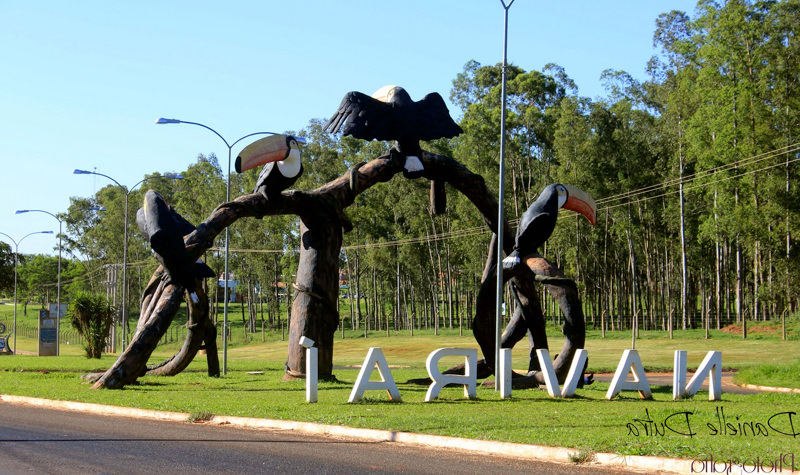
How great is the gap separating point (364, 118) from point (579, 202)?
17.9 feet

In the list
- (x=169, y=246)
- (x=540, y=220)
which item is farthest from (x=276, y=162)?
(x=540, y=220)

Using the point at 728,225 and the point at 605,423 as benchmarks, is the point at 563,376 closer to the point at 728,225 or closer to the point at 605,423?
the point at 605,423

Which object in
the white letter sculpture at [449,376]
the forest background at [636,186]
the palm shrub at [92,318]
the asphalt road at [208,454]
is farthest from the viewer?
the forest background at [636,186]

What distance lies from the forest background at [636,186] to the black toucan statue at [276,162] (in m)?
20.1

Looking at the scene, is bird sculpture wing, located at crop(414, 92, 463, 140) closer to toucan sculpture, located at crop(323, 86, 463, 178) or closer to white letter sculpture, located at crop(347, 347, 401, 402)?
toucan sculpture, located at crop(323, 86, 463, 178)

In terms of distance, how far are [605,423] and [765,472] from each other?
3.63 meters

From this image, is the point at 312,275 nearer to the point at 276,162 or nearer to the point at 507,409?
the point at 276,162

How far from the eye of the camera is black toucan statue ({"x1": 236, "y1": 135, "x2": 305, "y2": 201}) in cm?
1808

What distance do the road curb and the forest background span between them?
24.4 metres

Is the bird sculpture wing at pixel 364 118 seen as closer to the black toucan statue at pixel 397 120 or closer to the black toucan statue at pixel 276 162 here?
the black toucan statue at pixel 397 120

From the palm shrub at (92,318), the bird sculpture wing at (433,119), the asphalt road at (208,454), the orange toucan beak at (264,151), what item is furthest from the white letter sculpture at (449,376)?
the palm shrub at (92,318)

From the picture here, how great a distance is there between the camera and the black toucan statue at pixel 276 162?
18.1m

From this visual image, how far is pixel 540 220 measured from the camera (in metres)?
18.2

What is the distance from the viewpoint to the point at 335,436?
37.6ft
